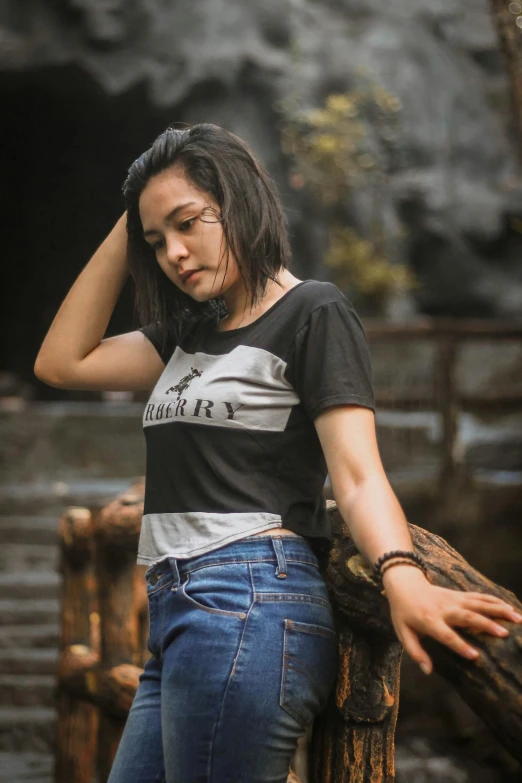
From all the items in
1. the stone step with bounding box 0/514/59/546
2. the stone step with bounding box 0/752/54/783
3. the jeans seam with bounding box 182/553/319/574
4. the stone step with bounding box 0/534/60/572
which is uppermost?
the jeans seam with bounding box 182/553/319/574

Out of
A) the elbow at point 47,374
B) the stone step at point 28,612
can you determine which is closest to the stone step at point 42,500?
the stone step at point 28,612

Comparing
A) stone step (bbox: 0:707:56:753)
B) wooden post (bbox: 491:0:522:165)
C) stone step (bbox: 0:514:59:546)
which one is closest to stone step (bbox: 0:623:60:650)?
stone step (bbox: 0:707:56:753)

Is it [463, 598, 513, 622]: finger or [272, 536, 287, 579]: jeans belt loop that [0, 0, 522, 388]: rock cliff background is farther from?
[463, 598, 513, 622]: finger

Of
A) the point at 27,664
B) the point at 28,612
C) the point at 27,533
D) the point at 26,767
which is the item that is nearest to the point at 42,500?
the point at 27,533

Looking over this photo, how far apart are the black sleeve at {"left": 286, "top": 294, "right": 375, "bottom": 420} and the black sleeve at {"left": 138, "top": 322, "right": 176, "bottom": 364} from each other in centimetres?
35

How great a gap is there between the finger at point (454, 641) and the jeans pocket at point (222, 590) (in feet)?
0.99

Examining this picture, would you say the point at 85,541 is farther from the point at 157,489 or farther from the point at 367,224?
the point at 367,224

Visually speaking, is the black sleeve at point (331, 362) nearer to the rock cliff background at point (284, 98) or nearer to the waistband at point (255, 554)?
the waistband at point (255, 554)

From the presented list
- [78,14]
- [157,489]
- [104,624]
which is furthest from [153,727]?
[78,14]

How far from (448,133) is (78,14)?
4.10 metres

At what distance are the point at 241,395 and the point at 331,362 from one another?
0.47 ft

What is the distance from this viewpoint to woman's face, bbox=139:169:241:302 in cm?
153

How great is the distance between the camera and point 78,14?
31.7 ft

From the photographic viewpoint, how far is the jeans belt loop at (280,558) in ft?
4.59
